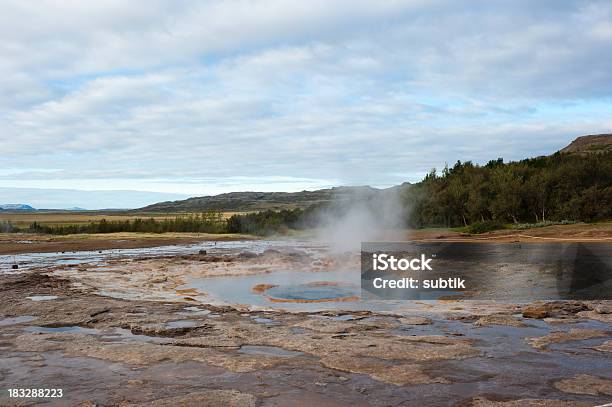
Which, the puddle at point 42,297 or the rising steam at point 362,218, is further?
the rising steam at point 362,218

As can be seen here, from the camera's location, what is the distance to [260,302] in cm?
1350

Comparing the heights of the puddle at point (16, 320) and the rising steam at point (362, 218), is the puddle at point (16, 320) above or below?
below

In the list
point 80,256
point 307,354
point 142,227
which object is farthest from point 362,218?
point 307,354

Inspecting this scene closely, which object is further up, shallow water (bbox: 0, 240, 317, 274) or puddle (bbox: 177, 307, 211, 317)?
shallow water (bbox: 0, 240, 317, 274)

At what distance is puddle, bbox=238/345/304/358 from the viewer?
26.3 ft

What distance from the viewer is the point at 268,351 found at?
8281 millimetres

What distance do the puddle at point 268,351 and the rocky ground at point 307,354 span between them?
0.10ft

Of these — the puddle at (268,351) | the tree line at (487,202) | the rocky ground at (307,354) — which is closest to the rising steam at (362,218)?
the tree line at (487,202)

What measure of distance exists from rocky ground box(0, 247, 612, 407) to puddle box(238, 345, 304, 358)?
0.03 meters

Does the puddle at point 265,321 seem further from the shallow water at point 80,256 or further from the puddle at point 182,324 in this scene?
the shallow water at point 80,256

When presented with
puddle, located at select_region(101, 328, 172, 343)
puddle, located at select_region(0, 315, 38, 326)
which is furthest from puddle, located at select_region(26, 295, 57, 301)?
puddle, located at select_region(101, 328, 172, 343)

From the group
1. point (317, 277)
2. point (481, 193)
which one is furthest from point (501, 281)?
point (481, 193)

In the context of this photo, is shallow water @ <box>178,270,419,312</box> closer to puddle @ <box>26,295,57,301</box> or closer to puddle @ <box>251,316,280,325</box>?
puddle @ <box>251,316,280,325</box>

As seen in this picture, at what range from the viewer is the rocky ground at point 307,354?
620 centimetres
